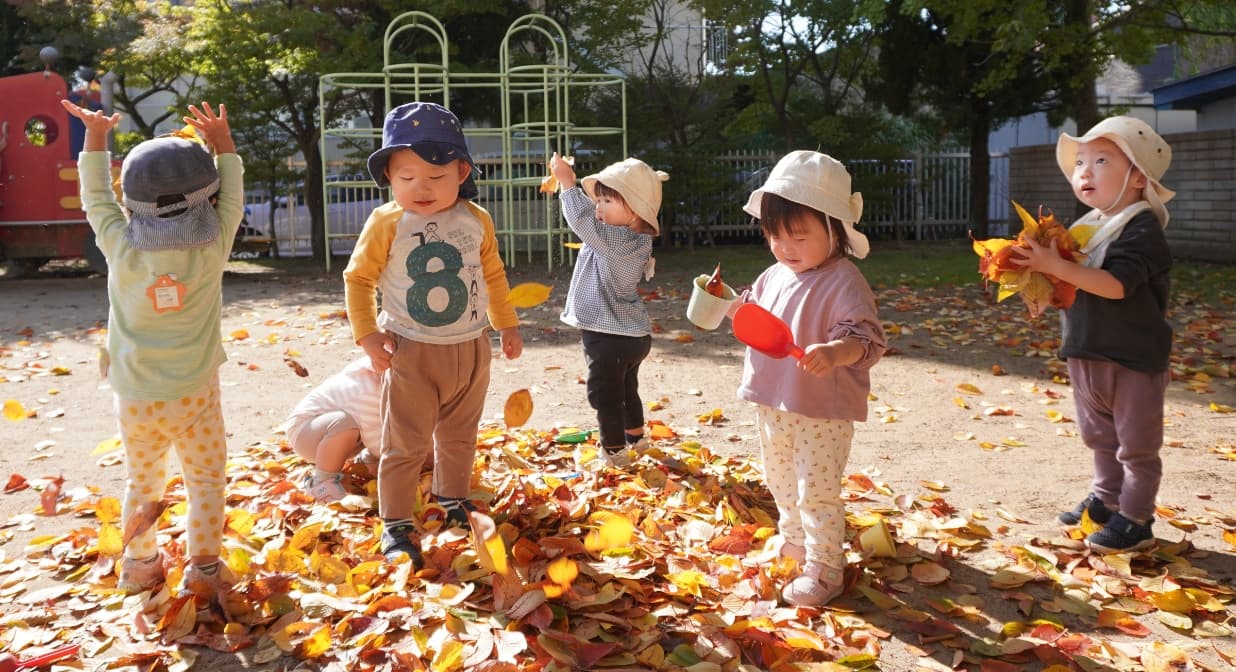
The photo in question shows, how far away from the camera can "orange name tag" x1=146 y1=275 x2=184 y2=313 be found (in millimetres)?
3059

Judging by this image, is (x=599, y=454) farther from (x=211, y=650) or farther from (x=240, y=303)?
(x=240, y=303)

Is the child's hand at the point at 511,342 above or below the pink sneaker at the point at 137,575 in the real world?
above

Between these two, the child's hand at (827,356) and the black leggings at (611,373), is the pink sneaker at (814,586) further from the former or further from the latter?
the black leggings at (611,373)

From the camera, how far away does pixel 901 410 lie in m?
5.92

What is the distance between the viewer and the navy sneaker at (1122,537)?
143 inches

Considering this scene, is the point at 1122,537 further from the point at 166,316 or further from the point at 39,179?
the point at 39,179

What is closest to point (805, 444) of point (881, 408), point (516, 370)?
point (881, 408)

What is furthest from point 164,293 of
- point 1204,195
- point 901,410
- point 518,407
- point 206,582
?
point 1204,195

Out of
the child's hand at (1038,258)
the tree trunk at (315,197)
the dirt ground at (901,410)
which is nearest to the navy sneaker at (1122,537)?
the dirt ground at (901,410)

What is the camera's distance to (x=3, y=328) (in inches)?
370

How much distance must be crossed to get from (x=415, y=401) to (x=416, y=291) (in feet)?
1.21

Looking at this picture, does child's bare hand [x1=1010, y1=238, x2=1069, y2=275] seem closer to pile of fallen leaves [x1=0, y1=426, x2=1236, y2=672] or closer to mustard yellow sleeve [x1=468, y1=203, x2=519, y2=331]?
pile of fallen leaves [x1=0, y1=426, x2=1236, y2=672]

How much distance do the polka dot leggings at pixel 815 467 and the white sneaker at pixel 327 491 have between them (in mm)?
1781

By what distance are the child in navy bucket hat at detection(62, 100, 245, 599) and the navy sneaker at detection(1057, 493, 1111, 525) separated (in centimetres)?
299
